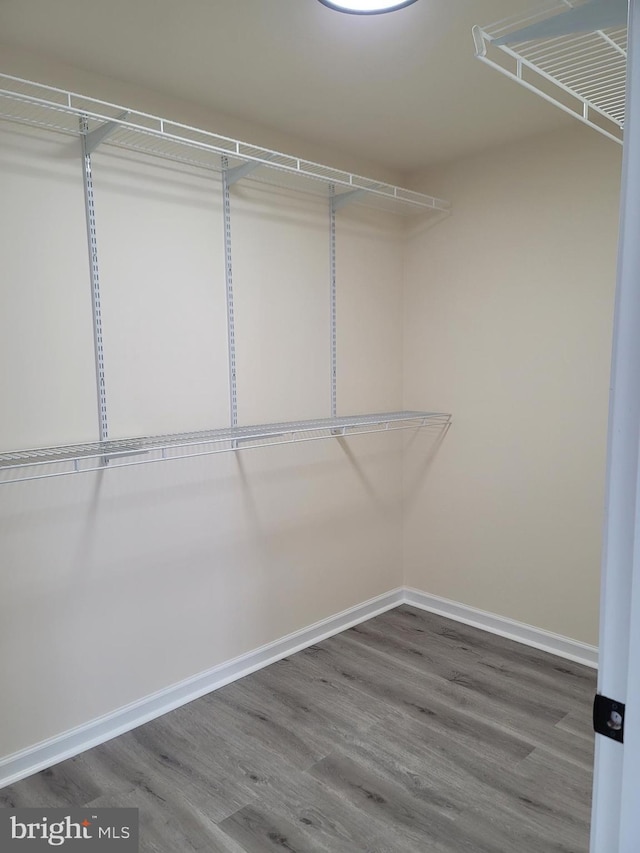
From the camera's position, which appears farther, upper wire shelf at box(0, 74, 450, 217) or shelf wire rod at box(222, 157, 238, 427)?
shelf wire rod at box(222, 157, 238, 427)

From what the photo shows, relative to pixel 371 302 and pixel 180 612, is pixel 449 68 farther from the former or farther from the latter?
pixel 180 612

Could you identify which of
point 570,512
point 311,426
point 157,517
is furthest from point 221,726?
point 570,512

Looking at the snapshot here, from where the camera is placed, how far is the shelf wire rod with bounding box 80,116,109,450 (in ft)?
6.83

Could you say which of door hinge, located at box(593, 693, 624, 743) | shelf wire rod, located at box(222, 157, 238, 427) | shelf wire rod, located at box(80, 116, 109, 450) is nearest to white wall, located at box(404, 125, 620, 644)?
shelf wire rod, located at box(222, 157, 238, 427)

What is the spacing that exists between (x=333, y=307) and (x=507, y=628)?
183 cm

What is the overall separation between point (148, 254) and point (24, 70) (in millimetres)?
669

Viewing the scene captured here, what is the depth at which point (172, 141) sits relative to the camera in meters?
2.16

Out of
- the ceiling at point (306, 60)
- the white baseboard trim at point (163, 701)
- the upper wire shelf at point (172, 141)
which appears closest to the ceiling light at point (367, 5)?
the ceiling at point (306, 60)

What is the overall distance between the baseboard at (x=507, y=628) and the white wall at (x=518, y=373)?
5cm

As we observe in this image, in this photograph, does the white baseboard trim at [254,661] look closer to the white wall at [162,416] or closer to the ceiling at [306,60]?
the white wall at [162,416]

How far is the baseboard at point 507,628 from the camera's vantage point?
2.80 meters

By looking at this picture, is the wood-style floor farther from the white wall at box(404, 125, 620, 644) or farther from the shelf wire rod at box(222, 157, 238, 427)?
the shelf wire rod at box(222, 157, 238, 427)

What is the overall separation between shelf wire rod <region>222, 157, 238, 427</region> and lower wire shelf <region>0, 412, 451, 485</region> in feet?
0.37

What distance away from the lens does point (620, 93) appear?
1.82 metres
